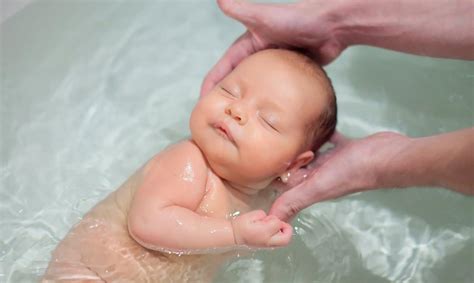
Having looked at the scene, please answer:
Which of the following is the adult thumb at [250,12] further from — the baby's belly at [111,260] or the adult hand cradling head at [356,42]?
the baby's belly at [111,260]

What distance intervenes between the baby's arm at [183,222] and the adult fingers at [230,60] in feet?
0.91

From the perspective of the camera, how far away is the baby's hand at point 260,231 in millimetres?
1271

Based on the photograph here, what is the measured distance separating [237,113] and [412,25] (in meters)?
0.51

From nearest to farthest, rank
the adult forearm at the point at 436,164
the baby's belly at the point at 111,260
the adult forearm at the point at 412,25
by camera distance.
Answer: the adult forearm at the point at 436,164 < the baby's belly at the point at 111,260 < the adult forearm at the point at 412,25

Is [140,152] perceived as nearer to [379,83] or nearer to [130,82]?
[130,82]

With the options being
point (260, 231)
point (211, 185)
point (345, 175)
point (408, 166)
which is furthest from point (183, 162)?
point (408, 166)

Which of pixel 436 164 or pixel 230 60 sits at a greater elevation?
pixel 230 60

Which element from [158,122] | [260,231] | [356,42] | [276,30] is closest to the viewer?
[260,231]

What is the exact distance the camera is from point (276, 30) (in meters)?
1.52

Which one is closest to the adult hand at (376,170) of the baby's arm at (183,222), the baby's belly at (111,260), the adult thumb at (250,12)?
the baby's arm at (183,222)

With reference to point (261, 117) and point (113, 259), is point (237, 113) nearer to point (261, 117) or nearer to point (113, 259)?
point (261, 117)

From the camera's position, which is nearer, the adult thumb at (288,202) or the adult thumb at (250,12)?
the adult thumb at (288,202)

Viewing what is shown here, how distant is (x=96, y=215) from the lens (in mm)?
1399

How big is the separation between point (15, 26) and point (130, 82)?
1.12ft
